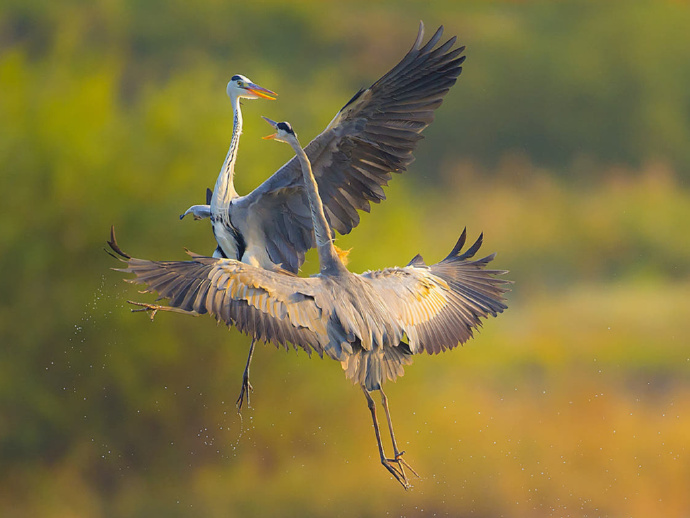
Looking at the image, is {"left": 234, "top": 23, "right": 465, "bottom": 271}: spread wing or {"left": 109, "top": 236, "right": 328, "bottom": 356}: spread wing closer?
{"left": 109, "top": 236, "right": 328, "bottom": 356}: spread wing

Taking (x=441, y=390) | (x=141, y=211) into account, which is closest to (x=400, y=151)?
Result: (x=141, y=211)

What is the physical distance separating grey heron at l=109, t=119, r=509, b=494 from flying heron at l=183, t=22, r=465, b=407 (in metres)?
0.84

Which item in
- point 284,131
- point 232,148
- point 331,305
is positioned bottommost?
point 331,305

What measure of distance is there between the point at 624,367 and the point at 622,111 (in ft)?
26.3

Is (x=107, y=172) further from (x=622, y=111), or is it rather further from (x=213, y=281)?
(x=622, y=111)

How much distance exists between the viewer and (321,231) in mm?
8492

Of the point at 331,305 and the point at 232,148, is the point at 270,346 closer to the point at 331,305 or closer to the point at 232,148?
the point at 232,148

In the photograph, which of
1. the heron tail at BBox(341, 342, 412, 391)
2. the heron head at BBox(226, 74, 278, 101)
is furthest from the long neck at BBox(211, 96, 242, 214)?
the heron tail at BBox(341, 342, 412, 391)

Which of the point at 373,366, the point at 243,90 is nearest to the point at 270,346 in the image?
the point at 243,90

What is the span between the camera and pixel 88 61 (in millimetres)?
18625

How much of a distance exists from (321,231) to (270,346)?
873 centimetres

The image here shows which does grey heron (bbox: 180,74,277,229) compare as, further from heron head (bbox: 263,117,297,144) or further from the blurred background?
the blurred background

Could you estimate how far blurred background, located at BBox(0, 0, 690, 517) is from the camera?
17234 millimetres

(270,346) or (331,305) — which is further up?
(331,305)
